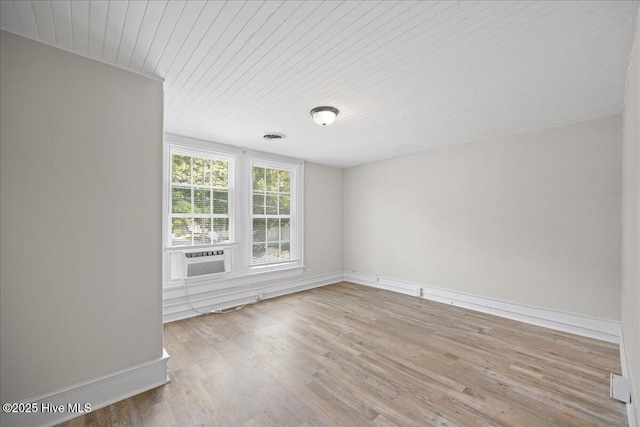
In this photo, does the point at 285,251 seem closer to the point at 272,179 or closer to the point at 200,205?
the point at 272,179

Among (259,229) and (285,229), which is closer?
(259,229)

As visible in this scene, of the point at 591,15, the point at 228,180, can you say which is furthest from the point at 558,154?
the point at 228,180

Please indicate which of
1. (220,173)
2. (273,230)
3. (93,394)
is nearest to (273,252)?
(273,230)

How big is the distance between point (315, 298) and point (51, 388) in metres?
3.45

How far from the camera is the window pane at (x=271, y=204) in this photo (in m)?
4.99

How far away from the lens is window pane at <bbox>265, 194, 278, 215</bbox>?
16.4 feet

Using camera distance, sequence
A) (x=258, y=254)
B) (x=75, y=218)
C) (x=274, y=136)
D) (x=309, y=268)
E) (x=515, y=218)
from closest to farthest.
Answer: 1. (x=75, y=218)
2. (x=515, y=218)
3. (x=274, y=136)
4. (x=258, y=254)
5. (x=309, y=268)

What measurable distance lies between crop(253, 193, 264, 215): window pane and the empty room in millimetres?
563

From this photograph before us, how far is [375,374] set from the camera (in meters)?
2.41

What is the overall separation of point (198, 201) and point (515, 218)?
460 centimetres

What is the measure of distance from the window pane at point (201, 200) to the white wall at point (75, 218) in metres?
1.79

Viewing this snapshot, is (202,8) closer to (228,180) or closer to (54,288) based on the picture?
(54,288)

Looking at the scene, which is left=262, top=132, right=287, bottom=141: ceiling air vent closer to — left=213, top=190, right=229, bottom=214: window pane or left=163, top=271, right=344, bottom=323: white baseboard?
left=213, top=190, right=229, bottom=214: window pane

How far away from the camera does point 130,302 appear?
2166mm
